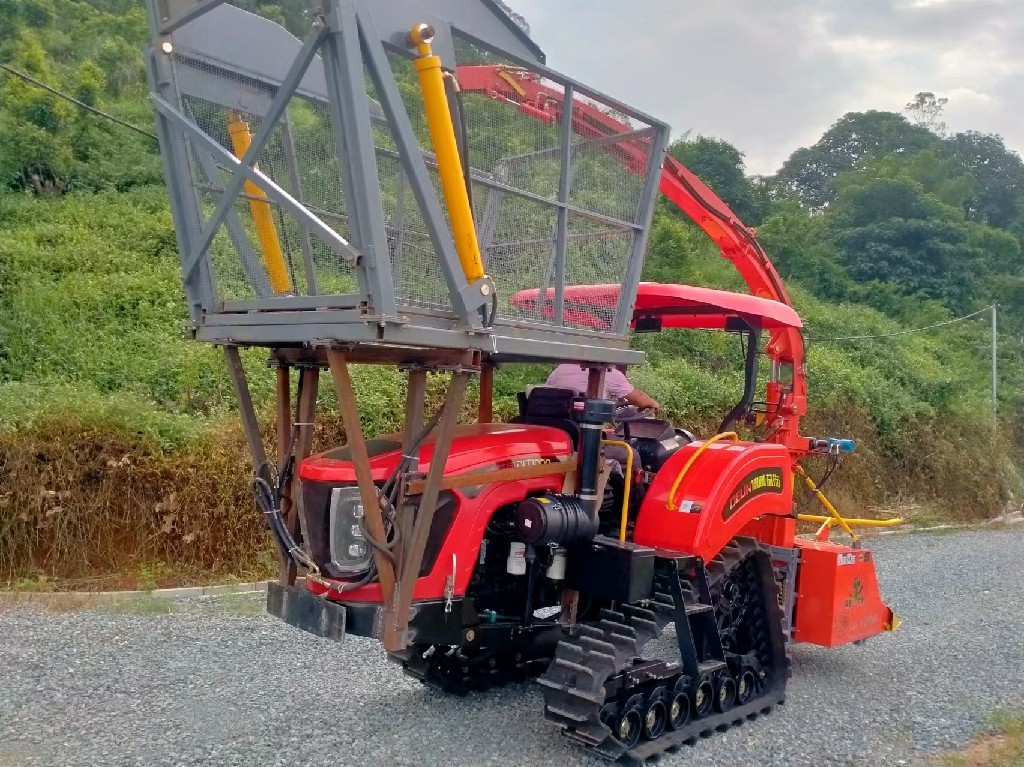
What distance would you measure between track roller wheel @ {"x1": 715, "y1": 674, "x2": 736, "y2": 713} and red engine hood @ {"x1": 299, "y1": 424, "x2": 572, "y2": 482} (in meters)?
1.44

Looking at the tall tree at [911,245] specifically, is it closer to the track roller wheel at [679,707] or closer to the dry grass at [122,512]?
the dry grass at [122,512]

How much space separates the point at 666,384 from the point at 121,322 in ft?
21.9

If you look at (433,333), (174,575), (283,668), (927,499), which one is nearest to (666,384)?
(927,499)

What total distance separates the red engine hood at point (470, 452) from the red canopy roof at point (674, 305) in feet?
2.01

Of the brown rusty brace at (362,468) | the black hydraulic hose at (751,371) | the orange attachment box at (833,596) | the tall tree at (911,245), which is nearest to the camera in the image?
the brown rusty brace at (362,468)

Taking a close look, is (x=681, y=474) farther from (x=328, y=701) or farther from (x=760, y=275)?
(x=760, y=275)

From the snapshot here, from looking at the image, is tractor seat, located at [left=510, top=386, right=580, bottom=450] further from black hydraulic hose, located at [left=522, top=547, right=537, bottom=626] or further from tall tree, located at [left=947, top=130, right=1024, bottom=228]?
tall tree, located at [left=947, top=130, right=1024, bottom=228]

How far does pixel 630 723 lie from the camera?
4398 mm

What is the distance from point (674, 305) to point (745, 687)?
2208mm

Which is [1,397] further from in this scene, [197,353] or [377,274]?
[377,274]

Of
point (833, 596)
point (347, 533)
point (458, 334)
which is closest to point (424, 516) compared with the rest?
point (347, 533)

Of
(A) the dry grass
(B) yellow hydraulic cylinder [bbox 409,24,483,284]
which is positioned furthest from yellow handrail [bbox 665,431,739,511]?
(A) the dry grass

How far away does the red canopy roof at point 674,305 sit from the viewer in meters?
4.60

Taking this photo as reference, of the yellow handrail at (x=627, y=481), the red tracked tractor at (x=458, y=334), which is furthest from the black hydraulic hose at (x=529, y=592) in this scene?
the yellow handrail at (x=627, y=481)
